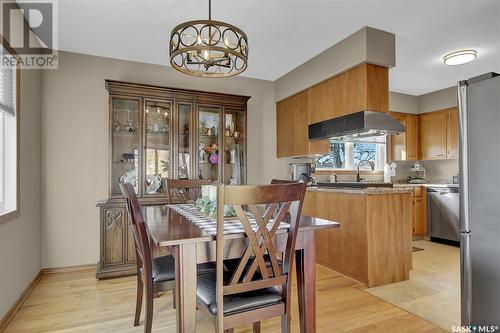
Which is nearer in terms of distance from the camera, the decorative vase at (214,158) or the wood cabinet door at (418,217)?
the decorative vase at (214,158)

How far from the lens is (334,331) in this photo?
2.02 m

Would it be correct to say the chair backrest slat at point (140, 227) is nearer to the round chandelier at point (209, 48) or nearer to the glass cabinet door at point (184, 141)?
the round chandelier at point (209, 48)

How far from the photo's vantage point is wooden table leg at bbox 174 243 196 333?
138 cm

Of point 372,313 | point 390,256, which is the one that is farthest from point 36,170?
point 390,256

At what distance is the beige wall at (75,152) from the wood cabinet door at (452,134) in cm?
490

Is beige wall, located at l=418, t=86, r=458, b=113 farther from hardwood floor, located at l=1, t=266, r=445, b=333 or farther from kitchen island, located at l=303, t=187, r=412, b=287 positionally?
hardwood floor, located at l=1, t=266, r=445, b=333

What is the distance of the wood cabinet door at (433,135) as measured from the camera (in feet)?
16.0

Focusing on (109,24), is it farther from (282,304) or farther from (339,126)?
(282,304)

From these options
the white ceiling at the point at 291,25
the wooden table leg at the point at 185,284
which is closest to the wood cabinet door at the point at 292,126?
the white ceiling at the point at 291,25

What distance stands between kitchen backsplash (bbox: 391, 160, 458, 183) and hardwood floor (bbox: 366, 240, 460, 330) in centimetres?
180

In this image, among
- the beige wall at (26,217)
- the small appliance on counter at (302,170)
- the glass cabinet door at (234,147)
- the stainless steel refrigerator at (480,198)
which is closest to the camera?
the stainless steel refrigerator at (480,198)

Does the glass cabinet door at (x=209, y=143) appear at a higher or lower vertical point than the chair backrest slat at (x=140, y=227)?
higher

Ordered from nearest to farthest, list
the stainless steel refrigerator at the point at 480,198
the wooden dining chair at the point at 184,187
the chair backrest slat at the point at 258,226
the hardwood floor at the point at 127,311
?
the chair backrest slat at the point at 258,226 < the stainless steel refrigerator at the point at 480,198 < the hardwood floor at the point at 127,311 < the wooden dining chair at the point at 184,187

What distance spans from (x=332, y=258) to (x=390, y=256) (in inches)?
24.1
